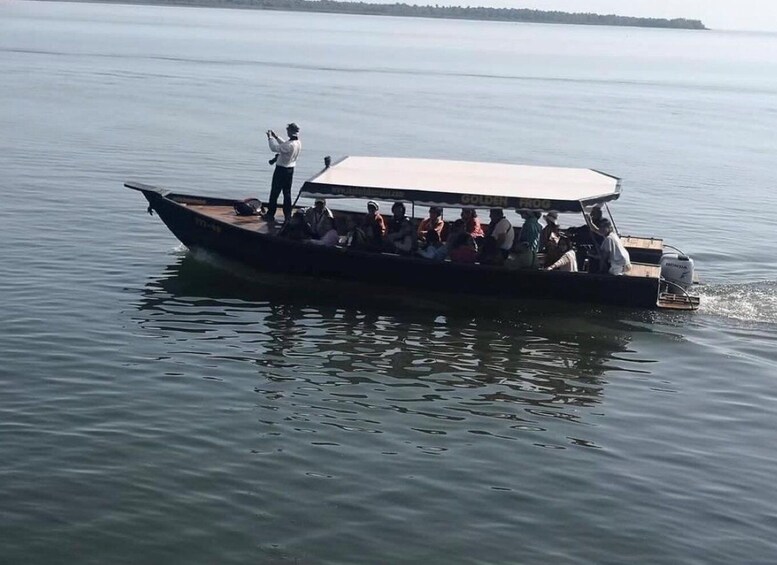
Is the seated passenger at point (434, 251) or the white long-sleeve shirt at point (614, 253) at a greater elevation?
the white long-sleeve shirt at point (614, 253)

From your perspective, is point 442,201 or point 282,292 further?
point 282,292

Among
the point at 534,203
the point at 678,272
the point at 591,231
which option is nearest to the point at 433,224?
the point at 534,203

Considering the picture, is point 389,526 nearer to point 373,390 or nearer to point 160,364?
point 373,390

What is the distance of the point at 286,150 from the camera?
20.5 m

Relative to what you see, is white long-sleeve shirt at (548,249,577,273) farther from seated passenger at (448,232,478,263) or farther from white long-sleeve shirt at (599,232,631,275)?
seated passenger at (448,232,478,263)

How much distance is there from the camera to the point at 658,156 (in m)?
41.8

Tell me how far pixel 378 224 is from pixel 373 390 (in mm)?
5028

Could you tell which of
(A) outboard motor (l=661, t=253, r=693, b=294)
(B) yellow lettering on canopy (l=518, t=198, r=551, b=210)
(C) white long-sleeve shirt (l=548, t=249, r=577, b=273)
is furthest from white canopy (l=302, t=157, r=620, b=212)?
(A) outboard motor (l=661, t=253, r=693, b=294)

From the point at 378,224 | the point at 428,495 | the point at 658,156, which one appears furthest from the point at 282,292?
the point at 658,156

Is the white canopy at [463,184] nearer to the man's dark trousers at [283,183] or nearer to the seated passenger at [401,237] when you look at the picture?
the seated passenger at [401,237]

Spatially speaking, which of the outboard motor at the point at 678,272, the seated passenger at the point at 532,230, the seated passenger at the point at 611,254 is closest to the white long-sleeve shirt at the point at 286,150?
the seated passenger at the point at 532,230

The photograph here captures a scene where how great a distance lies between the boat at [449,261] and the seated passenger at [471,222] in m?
0.48

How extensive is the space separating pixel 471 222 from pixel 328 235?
2.52 metres

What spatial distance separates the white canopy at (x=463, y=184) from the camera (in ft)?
60.9
